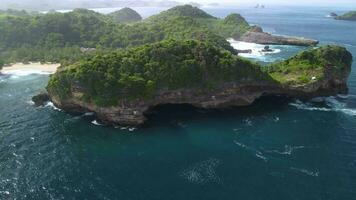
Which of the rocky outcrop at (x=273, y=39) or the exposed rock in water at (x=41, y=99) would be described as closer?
the exposed rock in water at (x=41, y=99)

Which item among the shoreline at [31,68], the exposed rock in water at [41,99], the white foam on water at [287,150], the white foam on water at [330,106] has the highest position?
the shoreline at [31,68]

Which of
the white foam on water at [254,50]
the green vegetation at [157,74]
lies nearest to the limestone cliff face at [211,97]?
the green vegetation at [157,74]

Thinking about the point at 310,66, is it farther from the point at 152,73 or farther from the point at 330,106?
the point at 152,73

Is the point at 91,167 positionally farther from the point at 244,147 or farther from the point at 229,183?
the point at 244,147

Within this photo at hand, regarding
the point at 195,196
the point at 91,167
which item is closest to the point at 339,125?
the point at 195,196

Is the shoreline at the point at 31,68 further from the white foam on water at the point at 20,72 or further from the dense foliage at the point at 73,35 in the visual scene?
the dense foliage at the point at 73,35

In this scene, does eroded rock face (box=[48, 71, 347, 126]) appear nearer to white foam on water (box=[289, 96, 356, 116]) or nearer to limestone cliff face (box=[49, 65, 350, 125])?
limestone cliff face (box=[49, 65, 350, 125])

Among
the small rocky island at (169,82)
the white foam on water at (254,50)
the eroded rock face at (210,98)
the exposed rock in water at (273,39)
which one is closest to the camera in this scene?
the eroded rock face at (210,98)
